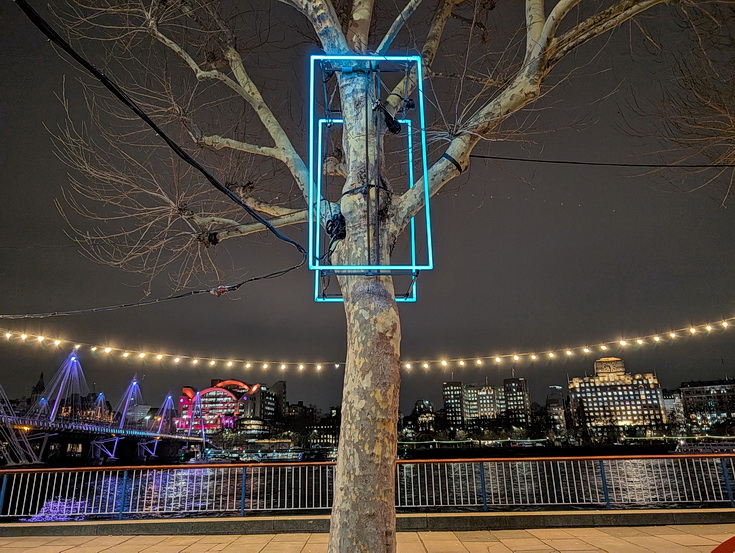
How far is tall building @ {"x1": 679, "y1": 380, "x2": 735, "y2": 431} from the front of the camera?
85375mm

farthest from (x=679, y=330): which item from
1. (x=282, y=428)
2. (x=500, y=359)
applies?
(x=282, y=428)

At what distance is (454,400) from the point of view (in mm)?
104125

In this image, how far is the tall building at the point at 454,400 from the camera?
322 ft

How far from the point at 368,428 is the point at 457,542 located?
11.3ft

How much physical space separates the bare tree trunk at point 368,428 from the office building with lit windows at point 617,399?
9778 cm

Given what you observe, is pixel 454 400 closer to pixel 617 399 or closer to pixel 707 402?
pixel 617 399

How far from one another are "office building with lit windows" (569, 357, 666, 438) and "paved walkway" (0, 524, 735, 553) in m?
93.5

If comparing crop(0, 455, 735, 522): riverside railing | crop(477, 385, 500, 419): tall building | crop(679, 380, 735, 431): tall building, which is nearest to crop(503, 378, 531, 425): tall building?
crop(477, 385, 500, 419): tall building

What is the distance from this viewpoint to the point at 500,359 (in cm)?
1742

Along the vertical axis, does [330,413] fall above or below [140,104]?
below

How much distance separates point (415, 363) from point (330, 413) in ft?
225

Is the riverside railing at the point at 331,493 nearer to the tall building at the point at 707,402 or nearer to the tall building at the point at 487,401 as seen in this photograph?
the tall building at the point at 707,402

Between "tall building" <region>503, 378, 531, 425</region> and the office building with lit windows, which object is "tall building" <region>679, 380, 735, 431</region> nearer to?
the office building with lit windows

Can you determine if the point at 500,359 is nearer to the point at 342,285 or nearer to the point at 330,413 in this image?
the point at 342,285
